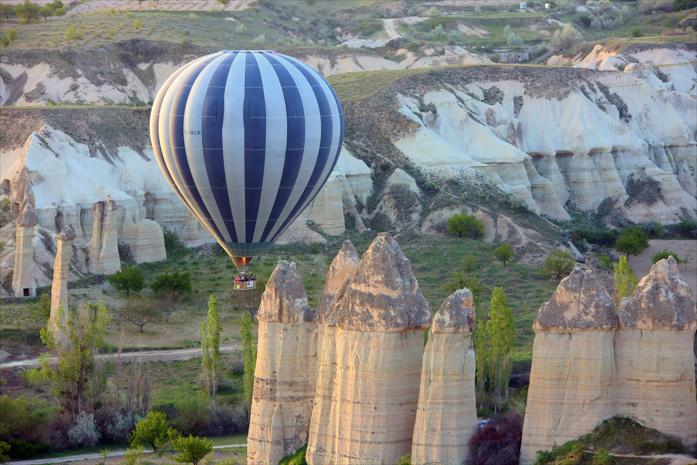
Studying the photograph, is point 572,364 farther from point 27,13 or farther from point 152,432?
point 27,13

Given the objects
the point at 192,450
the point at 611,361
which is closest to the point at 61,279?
the point at 192,450

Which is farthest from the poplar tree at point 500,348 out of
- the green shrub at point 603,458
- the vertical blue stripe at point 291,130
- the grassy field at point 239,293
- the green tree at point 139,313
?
the green tree at point 139,313

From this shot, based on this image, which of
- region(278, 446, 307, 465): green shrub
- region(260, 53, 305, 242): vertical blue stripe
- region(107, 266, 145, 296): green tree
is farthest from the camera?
region(107, 266, 145, 296): green tree

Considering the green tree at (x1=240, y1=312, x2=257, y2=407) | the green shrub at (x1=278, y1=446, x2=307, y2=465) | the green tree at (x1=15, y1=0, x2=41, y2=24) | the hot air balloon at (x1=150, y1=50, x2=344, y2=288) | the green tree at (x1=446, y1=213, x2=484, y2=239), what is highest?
the green tree at (x1=15, y1=0, x2=41, y2=24)

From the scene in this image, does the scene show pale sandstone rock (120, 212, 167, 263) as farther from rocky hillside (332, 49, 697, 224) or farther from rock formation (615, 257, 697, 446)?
rock formation (615, 257, 697, 446)

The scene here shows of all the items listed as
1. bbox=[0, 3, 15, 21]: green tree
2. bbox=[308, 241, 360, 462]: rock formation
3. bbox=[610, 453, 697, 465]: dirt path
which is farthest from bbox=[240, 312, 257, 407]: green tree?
bbox=[0, 3, 15, 21]: green tree

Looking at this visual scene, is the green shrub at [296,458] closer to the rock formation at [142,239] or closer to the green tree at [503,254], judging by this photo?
the rock formation at [142,239]

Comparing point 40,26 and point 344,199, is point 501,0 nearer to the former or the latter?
point 40,26
